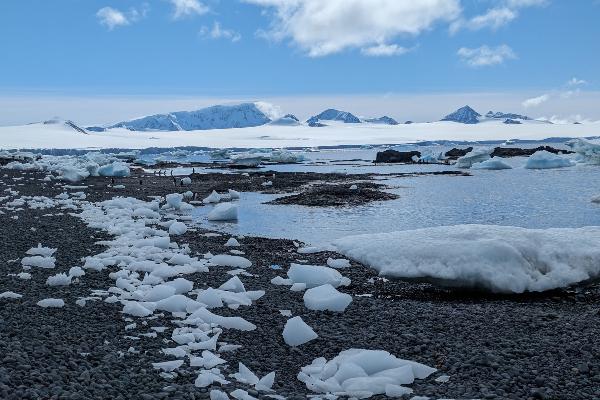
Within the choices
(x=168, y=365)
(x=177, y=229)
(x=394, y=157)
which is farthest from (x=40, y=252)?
(x=394, y=157)

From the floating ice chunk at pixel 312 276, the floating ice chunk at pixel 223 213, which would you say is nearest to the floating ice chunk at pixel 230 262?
the floating ice chunk at pixel 312 276

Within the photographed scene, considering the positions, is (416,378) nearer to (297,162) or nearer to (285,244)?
(285,244)

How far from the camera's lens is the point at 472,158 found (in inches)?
1939

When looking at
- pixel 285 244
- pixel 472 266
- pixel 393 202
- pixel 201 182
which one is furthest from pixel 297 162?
pixel 472 266

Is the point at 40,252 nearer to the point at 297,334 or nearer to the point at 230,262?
the point at 230,262

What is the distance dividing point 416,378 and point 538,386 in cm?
105

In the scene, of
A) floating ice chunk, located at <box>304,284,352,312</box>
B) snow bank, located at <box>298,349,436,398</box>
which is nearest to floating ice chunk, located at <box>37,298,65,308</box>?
floating ice chunk, located at <box>304,284,352,312</box>

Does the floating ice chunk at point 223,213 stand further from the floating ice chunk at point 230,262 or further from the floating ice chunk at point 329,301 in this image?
the floating ice chunk at point 329,301

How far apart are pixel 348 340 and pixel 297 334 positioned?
0.57 m

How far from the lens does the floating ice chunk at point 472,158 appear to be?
48.3 meters

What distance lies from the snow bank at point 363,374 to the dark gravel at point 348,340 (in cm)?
16

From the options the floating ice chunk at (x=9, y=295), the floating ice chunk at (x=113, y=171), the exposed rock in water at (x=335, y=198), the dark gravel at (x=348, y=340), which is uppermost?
the floating ice chunk at (x=9, y=295)

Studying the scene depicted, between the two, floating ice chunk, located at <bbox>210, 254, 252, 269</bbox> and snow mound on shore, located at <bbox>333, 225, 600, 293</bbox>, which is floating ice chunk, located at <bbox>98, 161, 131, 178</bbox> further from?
snow mound on shore, located at <bbox>333, 225, 600, 293</bbox>

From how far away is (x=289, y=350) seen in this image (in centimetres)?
585
